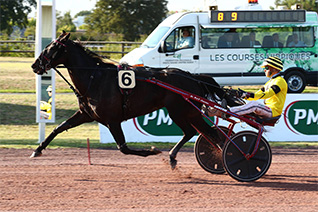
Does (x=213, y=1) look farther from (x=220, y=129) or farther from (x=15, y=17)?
(x=15, y=17)

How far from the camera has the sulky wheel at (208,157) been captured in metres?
7.61

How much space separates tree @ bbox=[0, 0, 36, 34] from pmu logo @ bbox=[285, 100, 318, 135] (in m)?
26.9

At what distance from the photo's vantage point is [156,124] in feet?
35.1

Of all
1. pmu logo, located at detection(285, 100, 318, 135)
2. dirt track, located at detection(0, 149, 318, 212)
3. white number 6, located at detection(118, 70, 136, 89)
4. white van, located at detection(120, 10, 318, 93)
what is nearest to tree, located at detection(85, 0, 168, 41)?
white van, located at detection(120, 10, 318, 93)

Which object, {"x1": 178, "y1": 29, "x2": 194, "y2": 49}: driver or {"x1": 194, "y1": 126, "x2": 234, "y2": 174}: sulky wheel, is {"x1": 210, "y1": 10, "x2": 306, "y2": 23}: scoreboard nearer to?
{"x1": 178, "y1": 29, "x2": 194, "y2": 49}: driver

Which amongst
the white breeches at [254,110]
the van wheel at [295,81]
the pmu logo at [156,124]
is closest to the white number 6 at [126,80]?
the white breeches at [254,110]

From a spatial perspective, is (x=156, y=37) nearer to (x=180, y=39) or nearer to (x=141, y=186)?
(x=180, y=39)

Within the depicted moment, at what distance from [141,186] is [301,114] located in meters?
5.17

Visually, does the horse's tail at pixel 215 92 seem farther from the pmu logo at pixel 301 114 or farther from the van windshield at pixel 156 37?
the van windshield at pixel 156 37

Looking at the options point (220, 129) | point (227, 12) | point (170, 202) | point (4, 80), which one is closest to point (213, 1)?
point (227, 12)

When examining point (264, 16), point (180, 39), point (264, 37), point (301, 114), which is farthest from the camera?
point (264, 37)

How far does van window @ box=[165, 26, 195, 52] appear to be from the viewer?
16.2 metres

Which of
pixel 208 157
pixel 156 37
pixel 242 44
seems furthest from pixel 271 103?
pixel 242 44

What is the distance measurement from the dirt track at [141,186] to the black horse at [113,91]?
1.45 feet
